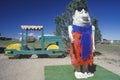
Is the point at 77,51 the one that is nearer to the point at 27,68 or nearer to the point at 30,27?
the point at 27,68

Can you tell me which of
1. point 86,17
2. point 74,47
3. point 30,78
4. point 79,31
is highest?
point 86,17

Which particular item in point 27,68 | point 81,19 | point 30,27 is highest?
point 30,27

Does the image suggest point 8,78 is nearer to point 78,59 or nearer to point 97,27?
point 78,59

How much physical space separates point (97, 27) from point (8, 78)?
12.2m

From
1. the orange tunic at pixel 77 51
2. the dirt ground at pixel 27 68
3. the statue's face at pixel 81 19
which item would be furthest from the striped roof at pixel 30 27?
the orange tunic at pixel 77 51

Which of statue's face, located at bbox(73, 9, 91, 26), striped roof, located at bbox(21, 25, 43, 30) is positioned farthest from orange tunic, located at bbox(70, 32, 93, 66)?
striped roof, located at bbox(21, 25, 43, 30)

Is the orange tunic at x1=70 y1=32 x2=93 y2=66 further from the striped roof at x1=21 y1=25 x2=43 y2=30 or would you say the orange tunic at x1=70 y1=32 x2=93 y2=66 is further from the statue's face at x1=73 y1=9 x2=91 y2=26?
the striped roof at x1=21 y1=25 x2=43 y2=30

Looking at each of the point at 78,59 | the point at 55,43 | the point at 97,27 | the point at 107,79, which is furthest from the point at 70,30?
the point at 97,27

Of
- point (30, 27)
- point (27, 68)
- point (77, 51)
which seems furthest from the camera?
point (30, 27)

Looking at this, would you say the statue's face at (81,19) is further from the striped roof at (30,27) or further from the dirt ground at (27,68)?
the striped roof at (30,27)

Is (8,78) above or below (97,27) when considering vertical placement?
below

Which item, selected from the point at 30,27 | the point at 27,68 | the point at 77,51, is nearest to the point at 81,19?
the point at 77,51

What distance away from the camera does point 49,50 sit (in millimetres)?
15875

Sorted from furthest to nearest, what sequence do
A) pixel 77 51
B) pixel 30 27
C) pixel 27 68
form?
1. pixel 30 27
2. pixel 27 68
3. pixel 77 51
